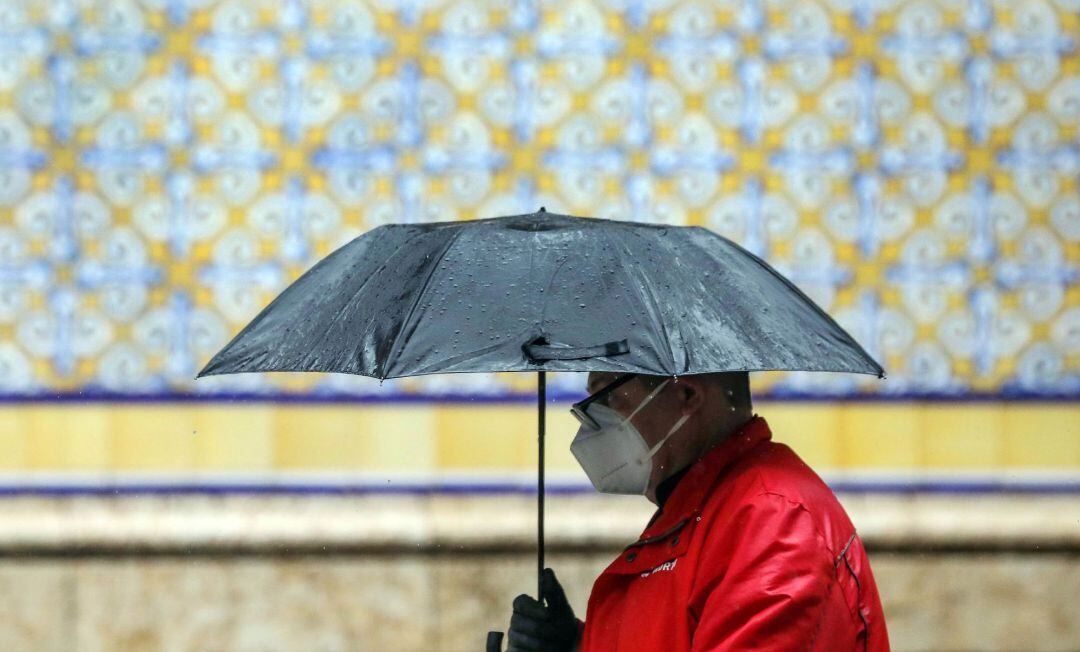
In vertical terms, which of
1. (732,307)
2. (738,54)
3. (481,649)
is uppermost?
(738,54)

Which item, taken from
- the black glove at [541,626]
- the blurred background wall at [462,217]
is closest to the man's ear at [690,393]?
the black glove at [541,626]

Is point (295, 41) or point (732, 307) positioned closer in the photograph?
point (732, 307)

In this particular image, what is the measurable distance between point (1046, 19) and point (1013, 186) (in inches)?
23.4

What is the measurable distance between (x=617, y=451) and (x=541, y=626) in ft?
1.21

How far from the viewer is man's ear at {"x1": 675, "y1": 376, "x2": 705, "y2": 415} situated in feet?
8.14

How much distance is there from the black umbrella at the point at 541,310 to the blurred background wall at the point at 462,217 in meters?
2.41

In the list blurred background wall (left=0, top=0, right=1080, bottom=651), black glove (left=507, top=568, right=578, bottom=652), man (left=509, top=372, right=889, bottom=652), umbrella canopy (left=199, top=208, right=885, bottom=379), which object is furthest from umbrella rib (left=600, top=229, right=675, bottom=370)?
blurred background wall (left=0, top=0, right=1080, bottom=651)

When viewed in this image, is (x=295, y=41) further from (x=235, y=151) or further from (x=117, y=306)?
(x=117, y=306)

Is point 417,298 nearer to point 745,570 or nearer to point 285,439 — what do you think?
point 745,570

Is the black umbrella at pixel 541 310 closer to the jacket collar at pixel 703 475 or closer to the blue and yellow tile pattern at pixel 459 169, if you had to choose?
the jacket collar at pixel 703 475

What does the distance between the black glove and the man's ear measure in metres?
0.43

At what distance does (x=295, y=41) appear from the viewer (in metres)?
5.03

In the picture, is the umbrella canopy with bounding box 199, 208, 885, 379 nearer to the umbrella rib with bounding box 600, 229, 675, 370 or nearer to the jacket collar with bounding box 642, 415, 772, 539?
the umbrella rib with bounding box 600, 229, 675, 370

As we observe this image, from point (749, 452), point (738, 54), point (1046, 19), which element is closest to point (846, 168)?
point (738, 54)
